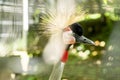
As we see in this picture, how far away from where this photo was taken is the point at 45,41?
2898mm

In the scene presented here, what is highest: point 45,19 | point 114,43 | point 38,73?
point 45,19

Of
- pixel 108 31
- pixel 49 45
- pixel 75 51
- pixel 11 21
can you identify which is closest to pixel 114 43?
pixel 108 31

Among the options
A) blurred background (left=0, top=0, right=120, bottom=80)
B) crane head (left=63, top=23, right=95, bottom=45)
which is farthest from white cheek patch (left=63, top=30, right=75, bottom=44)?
blurred background (left=0, top=0, right=120, bottom=80)

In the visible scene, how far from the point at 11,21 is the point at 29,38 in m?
0.17

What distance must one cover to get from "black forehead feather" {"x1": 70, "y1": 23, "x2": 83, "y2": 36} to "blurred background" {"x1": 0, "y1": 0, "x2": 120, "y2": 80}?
86mm

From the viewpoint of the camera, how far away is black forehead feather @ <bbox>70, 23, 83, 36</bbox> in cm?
271

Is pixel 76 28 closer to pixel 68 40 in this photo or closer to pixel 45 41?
pixel 68 40

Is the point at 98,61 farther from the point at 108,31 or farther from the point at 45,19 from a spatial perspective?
Result: the point at 45,19

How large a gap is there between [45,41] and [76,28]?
0.86 feet

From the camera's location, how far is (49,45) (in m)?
2.88

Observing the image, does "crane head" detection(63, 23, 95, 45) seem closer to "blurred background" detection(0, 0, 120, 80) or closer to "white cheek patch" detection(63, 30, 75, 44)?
"white cheek patch" detection(63, 30, 75, 44)

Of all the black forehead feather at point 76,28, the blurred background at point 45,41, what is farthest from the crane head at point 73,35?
the blurred background at point 45,41

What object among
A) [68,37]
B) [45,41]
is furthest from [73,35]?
[45,41]

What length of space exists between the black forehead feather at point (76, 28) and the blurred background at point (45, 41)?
0.09m
